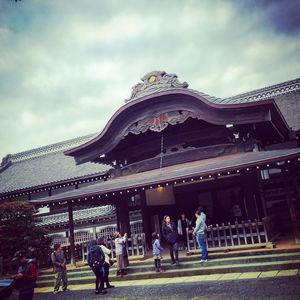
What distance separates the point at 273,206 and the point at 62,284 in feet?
33.1

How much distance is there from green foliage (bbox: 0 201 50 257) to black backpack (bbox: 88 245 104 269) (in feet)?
22.7

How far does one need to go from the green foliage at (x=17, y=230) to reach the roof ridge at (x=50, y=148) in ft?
48.6

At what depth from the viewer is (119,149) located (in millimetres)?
16062

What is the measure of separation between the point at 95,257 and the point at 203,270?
3546 millimetres

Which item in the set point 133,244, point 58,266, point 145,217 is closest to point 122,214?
point 133,244

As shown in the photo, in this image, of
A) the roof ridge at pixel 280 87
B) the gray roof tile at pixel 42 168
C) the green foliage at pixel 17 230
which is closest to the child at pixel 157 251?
the green foliage at pixel 17 230

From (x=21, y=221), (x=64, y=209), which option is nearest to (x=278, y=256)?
(x=21, y=221)

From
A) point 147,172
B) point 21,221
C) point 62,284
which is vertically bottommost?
point 62,284

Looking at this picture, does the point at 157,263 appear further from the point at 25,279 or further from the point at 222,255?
the point at 25,279

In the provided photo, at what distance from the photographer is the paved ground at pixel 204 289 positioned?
734 cm

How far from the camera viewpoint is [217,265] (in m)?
10.7

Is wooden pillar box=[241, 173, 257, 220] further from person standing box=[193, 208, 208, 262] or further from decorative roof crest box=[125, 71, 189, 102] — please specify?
decorative roof crest box=[125, 71, 189, 102]

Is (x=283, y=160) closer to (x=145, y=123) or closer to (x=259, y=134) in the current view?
(x=259, y=134)

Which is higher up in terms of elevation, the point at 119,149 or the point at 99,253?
the point at 119,149
